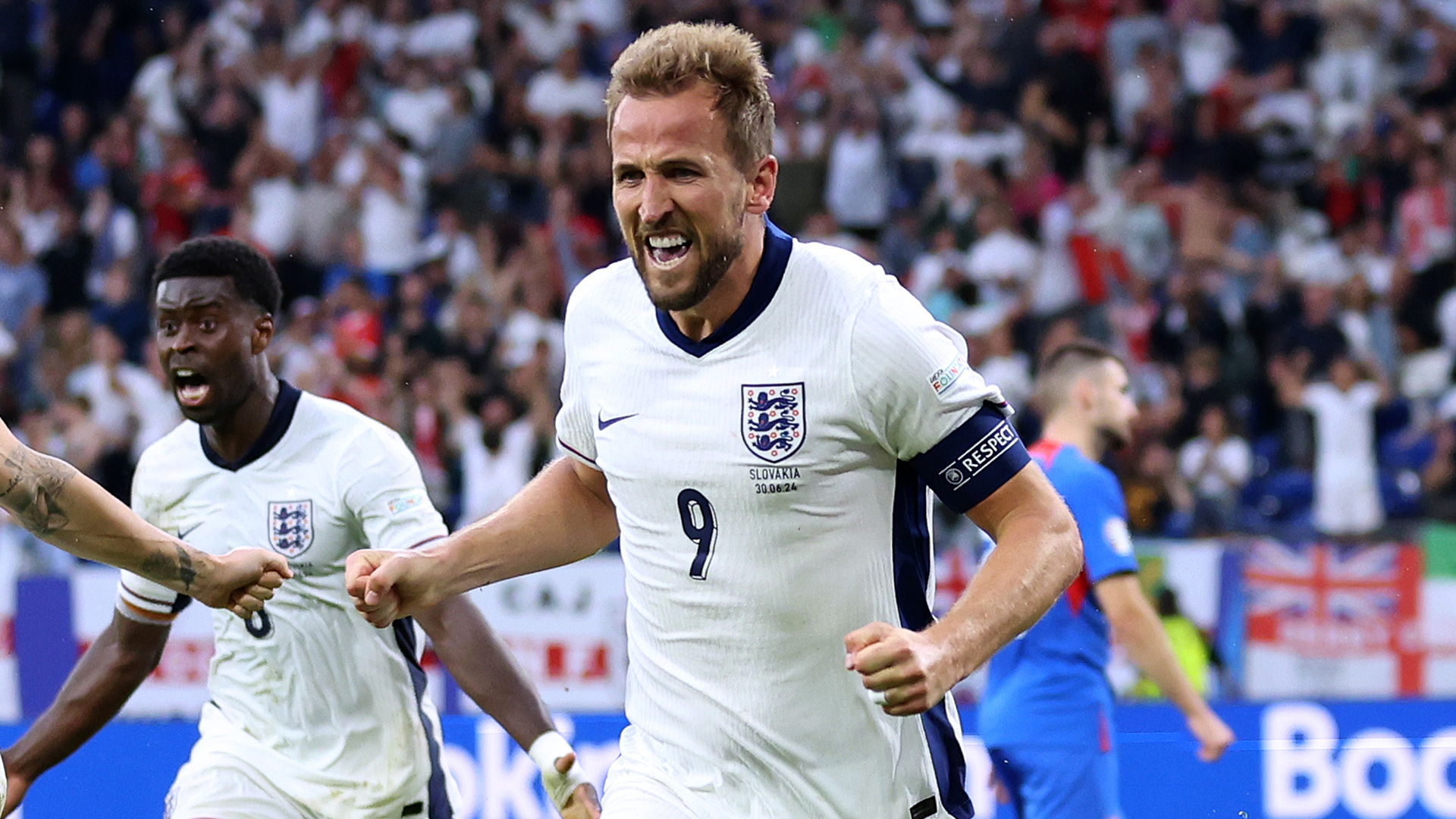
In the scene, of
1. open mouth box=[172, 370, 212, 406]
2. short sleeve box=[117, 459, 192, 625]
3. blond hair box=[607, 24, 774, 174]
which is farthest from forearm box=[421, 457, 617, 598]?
short sleeve box=[117, 459, 192, 625]

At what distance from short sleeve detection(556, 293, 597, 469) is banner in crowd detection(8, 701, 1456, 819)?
3727 millimetres

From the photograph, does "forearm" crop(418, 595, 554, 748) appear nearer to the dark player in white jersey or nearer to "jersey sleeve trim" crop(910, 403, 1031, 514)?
the dark player in white jersey

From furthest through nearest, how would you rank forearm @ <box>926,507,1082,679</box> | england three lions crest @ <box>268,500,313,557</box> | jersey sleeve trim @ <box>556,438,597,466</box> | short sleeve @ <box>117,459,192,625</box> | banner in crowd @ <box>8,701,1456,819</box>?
banner in crowd @ <box>8,701,1456,819</box>
short sleeve @ <box>117,459,192,625</box>
england three lions crest @ <box>268,500,313,557</box>
jersey sleeve trim @ <box>556,438,597,466</box>
forearm @ <box>926,507,1082,679</box>

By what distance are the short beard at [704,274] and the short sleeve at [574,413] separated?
1.31 feet

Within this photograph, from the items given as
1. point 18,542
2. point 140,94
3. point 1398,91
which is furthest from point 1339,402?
point 140,94

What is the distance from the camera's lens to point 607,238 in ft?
51.7

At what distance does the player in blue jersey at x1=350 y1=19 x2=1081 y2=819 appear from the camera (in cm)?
366

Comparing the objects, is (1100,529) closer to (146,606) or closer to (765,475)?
Result: (765,475)

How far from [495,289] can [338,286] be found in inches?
53.4

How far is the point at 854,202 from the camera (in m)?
15.8

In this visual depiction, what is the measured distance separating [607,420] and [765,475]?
448 millimetres

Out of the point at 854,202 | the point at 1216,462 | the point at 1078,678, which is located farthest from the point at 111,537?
the point at 854,202

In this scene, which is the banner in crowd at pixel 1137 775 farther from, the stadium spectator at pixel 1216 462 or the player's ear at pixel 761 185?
the stadium spectator at pixel 1216 462

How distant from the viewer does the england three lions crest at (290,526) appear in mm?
5129
